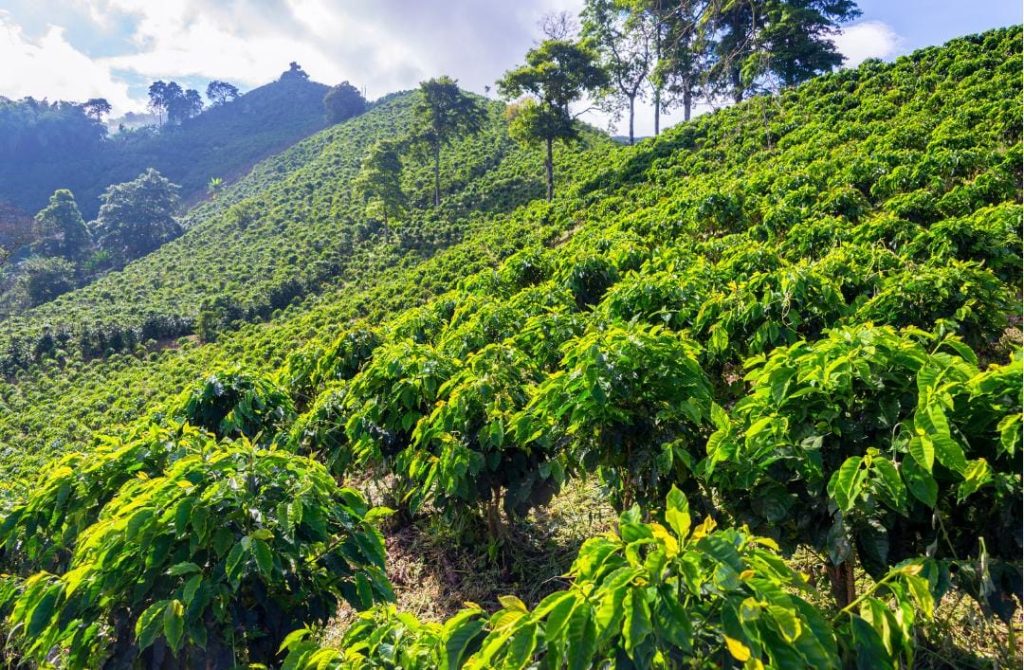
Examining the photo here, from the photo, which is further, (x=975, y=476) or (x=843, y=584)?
(x=843, y=584)

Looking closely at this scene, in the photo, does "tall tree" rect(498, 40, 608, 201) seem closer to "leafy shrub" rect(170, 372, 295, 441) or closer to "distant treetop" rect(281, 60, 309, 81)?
"leafy shrub" rect(170, 372, 295, 441)

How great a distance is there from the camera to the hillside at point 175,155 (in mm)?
67375

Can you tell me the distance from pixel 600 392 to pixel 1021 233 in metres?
6.85

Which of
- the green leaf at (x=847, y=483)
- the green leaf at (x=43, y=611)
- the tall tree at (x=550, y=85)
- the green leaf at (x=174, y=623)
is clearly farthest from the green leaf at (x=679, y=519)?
the tall tree at (x=550, y=85)

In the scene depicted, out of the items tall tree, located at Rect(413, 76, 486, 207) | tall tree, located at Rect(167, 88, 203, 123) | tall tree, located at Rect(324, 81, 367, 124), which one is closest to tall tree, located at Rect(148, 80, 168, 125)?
tall tree, located at Rect(167, 88, 203, 123)

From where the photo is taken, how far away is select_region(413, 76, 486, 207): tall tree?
31.6 m

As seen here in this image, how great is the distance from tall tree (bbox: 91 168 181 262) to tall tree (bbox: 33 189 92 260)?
1.30m

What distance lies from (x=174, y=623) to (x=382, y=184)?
29419 millimetres

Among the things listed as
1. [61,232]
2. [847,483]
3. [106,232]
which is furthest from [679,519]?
[61,232]

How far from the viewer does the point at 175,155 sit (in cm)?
7619

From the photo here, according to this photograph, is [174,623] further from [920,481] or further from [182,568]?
[920,481]

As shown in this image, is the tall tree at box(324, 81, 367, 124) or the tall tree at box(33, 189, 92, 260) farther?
the tall tree at box(324, 81, 367, 124)

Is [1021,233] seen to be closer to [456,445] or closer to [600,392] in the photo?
[600,392]

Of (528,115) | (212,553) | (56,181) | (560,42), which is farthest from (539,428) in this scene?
(56,181)
